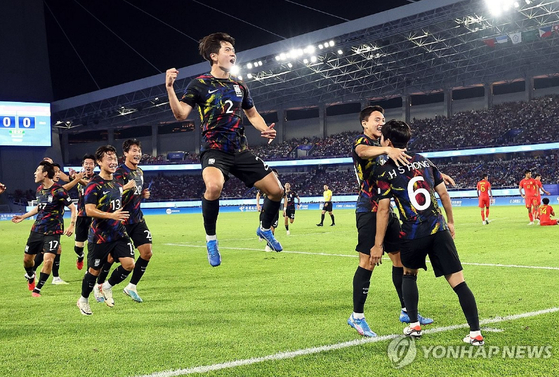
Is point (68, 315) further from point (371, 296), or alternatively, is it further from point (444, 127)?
point (444, 127)

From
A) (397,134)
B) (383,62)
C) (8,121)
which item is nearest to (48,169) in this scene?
(397,134)

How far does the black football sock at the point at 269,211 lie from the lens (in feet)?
21.0

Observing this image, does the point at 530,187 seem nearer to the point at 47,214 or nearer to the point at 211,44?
the point at 47,214

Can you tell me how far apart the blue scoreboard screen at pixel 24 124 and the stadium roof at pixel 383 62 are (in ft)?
19.3

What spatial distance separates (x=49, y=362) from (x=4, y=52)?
2369 inches

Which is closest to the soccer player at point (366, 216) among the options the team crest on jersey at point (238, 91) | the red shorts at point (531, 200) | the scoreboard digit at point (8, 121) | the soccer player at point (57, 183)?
the team crest on jersey at point (238, 91)

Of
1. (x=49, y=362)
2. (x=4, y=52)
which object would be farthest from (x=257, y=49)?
(x=49, y=362)

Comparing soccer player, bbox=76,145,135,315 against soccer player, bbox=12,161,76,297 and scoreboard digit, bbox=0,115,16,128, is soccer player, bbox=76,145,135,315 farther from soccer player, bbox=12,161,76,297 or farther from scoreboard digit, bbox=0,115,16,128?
scoreboard digit, bbox=0,115,16,128

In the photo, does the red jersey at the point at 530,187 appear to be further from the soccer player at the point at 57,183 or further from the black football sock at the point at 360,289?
the black football sock at the point at 360,289

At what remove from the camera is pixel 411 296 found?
5.64 meters

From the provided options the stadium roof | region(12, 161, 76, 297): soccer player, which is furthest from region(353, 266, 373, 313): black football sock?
A: the stadium roof

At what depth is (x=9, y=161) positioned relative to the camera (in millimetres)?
59250

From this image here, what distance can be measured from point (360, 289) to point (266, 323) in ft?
4.20

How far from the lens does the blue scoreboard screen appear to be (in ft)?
159
